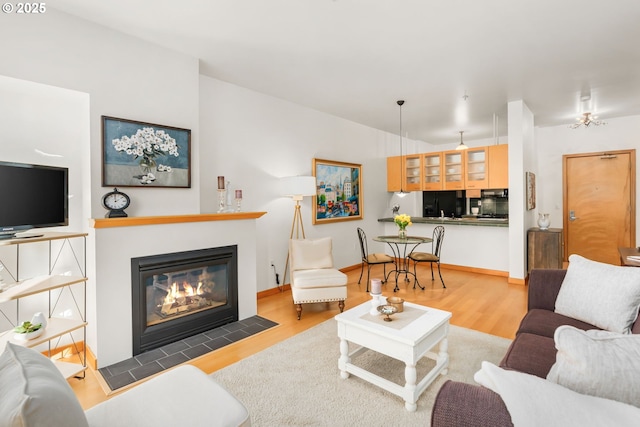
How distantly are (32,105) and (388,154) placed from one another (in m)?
5.85

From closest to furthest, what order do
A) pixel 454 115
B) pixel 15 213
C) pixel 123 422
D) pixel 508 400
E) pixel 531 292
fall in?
pixel 508 400, pixel 123 422, pixel 15 213, pixel 531 292, pixel 454 115

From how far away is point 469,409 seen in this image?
0.90 meters

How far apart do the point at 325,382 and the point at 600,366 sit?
5.83 ft

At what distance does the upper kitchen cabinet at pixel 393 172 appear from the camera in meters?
6.80

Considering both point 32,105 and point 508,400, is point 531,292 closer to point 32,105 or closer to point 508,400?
point 508,400

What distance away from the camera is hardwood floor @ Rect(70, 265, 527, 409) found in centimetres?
260

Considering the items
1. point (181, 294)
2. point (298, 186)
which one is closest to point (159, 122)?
point (181, 294)

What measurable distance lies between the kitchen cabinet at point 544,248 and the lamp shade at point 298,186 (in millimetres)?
3464

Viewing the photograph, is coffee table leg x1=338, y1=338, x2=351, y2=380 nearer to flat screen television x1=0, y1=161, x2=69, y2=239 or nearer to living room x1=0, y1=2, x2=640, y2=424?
living room x1=0, y1=2, x2=640, y2=424

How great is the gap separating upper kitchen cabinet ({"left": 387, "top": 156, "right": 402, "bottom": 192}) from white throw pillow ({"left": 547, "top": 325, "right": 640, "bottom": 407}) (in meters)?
6.03

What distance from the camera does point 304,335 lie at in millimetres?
3086

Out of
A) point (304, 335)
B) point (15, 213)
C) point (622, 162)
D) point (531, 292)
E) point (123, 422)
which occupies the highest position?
point (622, 162)

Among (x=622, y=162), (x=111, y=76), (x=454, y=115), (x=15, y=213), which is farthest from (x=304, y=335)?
(x=622, y=162)

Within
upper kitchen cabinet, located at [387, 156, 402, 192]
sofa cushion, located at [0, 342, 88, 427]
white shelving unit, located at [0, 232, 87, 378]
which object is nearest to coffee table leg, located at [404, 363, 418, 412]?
sofa cushion, located at [0, 342, 88, 427]
